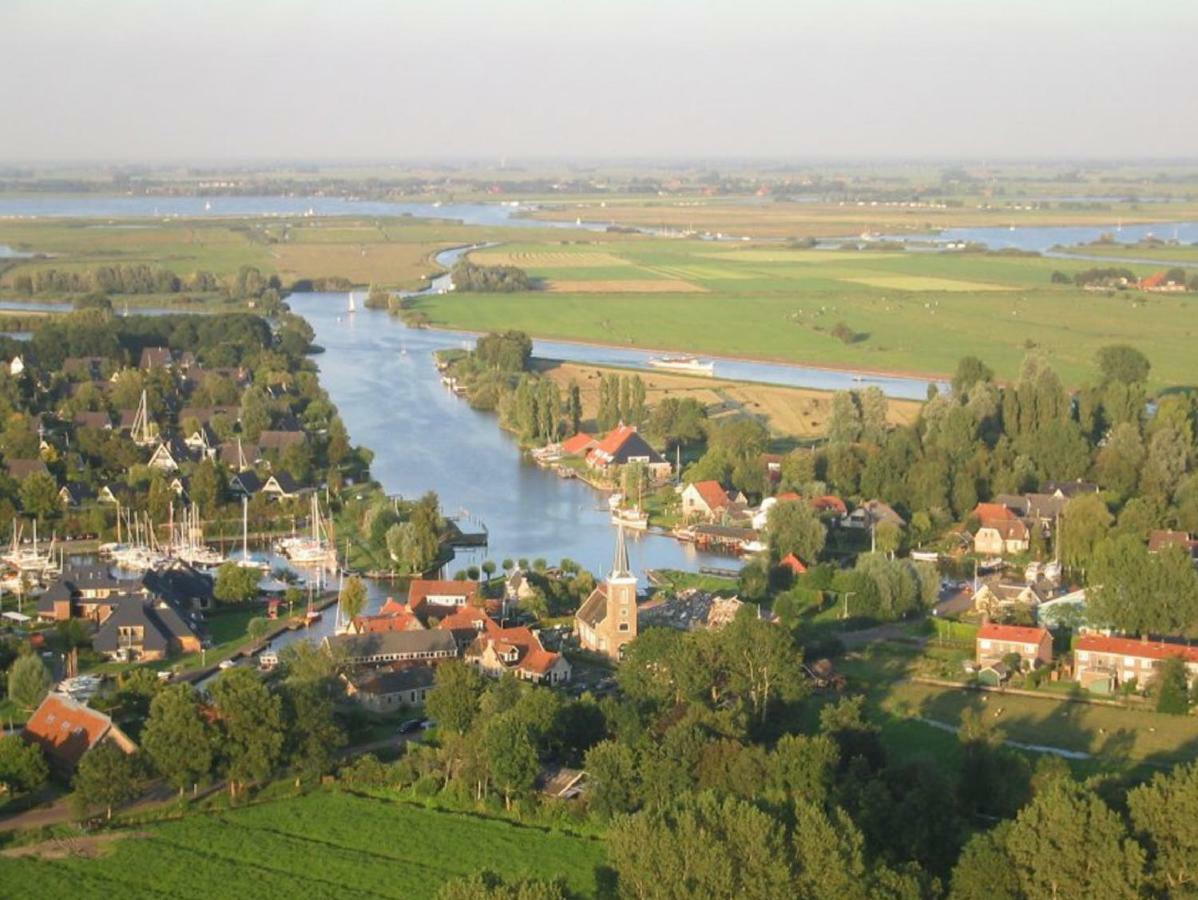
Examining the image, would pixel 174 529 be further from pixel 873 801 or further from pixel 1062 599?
pixel 873 801

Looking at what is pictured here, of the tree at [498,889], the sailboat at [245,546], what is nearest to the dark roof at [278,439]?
the sailboat at [245,546]

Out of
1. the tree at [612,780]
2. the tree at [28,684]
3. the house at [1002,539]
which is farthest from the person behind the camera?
the house at [1002,539]

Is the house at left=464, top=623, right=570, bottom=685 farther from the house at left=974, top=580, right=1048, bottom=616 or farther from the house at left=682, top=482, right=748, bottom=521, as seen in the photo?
the house at left=682, top=482, right=748, bottom=521

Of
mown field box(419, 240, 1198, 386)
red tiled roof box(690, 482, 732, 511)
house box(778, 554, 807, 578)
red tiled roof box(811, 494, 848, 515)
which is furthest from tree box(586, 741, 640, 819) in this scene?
mown field box(419, 240, 1198, 386)

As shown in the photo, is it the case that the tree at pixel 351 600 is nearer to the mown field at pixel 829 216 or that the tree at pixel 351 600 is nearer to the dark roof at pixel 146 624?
the dark roof at pixel 146 624

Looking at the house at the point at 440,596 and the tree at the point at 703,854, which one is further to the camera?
the house at the point at 440,596

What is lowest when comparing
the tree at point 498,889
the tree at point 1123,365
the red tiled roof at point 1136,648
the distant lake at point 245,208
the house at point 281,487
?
the distant lake at point 245,208

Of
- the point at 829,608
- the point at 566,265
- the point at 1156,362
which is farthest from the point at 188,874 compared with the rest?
the point at 566,265

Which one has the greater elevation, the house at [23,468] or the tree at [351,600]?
the house at [23,468]
